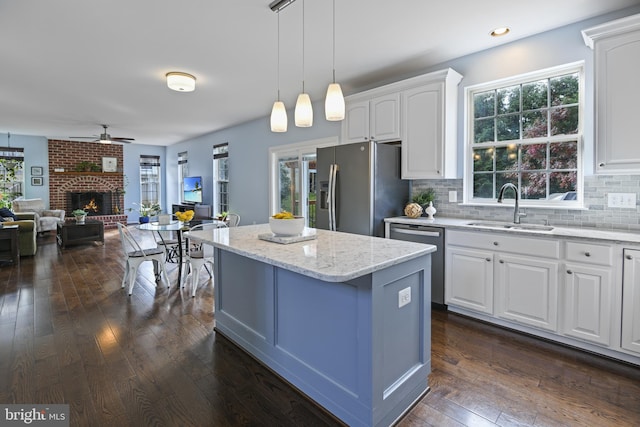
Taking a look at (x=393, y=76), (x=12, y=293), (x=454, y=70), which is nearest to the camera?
(x=454, y=70)

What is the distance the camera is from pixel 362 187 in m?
3.45

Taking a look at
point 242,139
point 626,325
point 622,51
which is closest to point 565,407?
point 626,325

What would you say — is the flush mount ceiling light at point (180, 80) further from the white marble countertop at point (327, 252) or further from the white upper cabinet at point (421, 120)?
the white marble countertop at point (327, 252)

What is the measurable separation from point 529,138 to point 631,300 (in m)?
1.60

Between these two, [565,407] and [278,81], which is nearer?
[565,407]

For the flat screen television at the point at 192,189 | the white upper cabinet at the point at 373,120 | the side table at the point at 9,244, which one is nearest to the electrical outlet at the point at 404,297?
the white upper cabinet at the point at 373,120

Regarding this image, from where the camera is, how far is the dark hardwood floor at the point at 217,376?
5.74 ft

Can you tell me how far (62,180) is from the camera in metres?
8.98

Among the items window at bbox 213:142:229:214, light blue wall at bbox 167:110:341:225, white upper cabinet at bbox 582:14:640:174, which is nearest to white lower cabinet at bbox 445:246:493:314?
white upper cabinet at bbox 582:14:640:174

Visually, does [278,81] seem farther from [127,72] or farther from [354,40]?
[127,72]

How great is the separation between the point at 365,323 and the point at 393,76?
335 centimetres

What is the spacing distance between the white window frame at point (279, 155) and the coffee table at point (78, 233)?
385cm

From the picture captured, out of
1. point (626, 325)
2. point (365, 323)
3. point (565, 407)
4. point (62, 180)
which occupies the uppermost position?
point (62, 180)

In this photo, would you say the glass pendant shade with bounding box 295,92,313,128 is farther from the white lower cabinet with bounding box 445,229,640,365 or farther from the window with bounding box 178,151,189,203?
the window with bounding box 178,151,189,203
